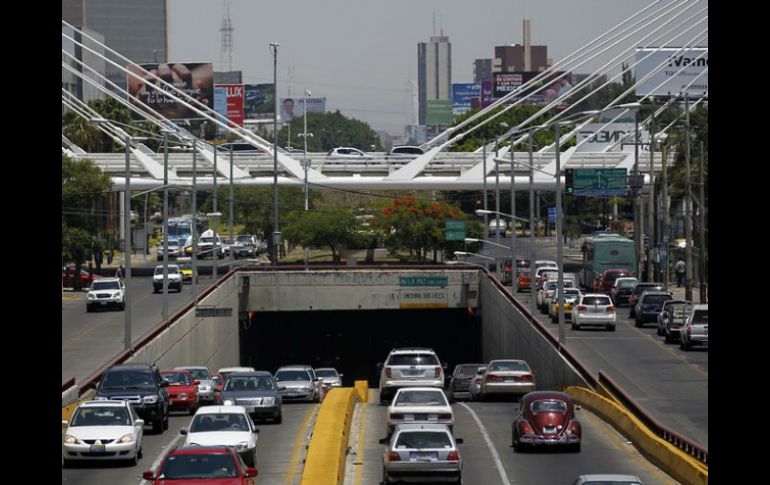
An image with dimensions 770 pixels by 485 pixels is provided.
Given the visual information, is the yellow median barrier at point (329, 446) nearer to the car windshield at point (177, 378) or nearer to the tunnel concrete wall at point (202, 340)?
the car windshield at point (177, 378)

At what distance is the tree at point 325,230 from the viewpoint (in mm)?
111875

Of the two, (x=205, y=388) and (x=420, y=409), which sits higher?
(x=420, y=409)

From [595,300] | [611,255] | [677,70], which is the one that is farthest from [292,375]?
[677,70]

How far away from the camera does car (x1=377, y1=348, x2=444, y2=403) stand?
45656mm

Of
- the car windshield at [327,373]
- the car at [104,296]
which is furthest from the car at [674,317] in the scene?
the car at [104,296]

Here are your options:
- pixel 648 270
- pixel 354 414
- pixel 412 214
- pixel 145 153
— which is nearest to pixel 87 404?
pixel 354 414

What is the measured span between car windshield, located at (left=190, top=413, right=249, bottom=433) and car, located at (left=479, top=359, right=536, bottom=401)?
60.0ft

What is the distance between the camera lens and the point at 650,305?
63.6 metres

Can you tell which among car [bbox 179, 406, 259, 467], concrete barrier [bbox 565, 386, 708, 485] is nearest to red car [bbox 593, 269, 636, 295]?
concrete barrier [bbox 565, 386, 708, 485]

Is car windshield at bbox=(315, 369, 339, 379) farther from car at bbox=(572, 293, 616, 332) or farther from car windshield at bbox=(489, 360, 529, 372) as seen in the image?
car windshield at bbox=(489, 360, 529, 372)

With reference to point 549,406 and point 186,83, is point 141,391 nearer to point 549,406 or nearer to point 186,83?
point 549,406

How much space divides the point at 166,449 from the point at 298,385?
1596 centimetres
